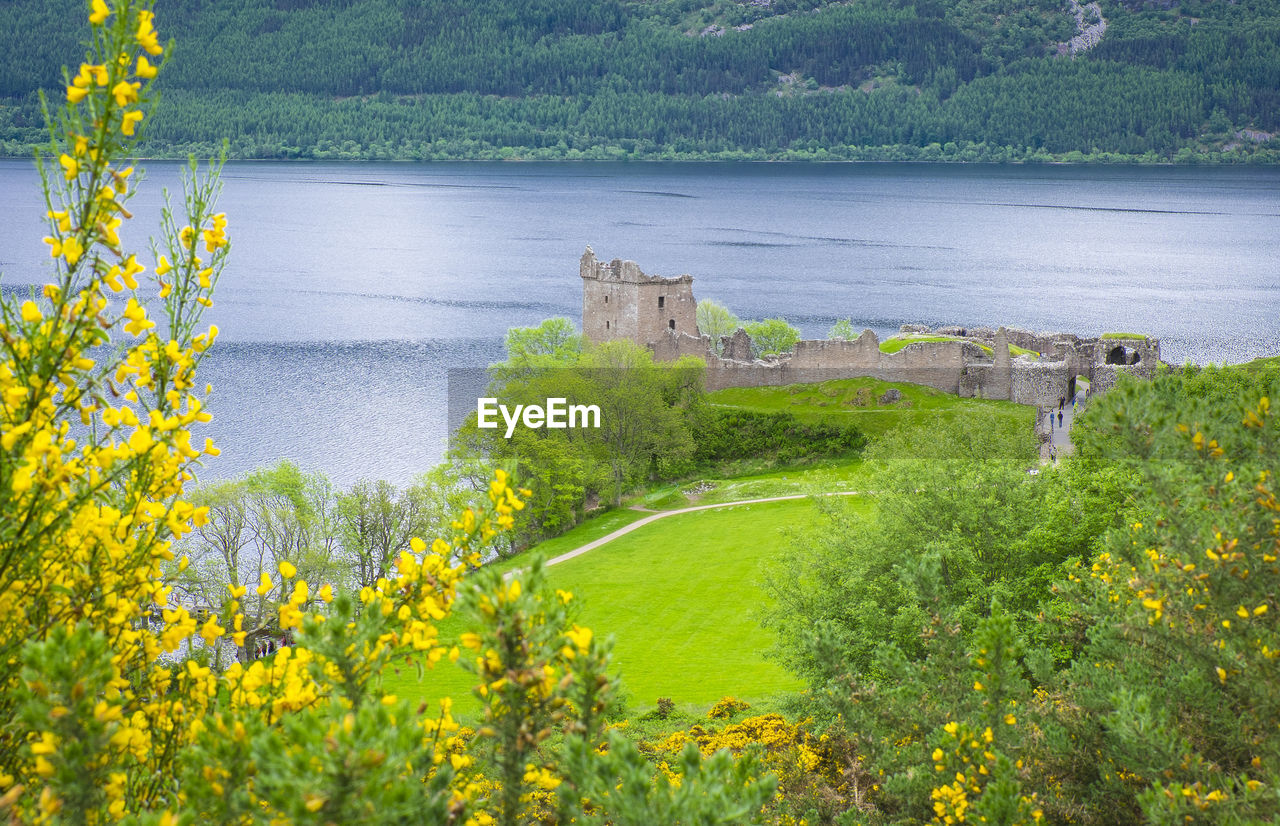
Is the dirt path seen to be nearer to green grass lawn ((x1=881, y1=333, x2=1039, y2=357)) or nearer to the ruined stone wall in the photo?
the ruined stone wall

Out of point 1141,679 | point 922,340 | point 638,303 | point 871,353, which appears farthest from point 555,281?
point 1141,679

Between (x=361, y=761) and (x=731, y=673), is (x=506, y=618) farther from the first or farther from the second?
(x=731, y=673)

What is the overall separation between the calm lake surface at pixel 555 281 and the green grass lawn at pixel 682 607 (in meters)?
16.7

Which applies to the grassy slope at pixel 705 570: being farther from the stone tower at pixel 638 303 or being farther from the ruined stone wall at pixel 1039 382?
the stone tower at pixel 638 303

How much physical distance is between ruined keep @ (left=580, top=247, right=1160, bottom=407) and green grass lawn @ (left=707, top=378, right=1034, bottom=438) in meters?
0.91

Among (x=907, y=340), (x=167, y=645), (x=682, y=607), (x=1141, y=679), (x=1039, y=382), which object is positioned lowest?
(x=682, y=607)

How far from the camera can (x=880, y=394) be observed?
201ft

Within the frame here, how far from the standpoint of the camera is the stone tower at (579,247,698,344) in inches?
2736

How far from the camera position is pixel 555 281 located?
123 meters

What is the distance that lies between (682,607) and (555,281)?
281 feet

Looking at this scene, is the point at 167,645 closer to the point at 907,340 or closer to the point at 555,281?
the point at 907,340

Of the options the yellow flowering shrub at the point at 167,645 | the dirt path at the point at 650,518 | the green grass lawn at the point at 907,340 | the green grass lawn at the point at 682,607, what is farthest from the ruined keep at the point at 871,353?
the yellow flowering shrub at the point at 167,645

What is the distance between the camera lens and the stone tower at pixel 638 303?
69500 mm

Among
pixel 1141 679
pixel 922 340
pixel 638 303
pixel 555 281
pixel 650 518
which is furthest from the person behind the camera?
pixel 555 281
